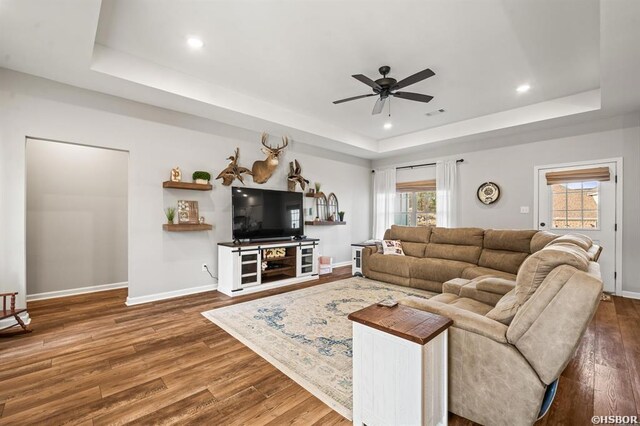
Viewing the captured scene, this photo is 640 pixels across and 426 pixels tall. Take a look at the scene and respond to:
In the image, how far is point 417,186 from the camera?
6.64 m

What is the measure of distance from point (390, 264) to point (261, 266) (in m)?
2.19

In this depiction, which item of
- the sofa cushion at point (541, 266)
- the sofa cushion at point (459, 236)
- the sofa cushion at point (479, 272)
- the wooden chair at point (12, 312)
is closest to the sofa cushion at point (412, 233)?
the sofa cushion at point (459, 236)

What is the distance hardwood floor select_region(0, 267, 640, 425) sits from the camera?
5.87 feet

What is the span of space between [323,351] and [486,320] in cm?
145

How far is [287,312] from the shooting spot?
3.54 meters

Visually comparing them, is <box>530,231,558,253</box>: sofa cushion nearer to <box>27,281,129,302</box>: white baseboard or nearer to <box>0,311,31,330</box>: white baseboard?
<box>0,311,31,330</box>: white baseboard

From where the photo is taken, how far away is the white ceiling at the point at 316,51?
2.46 meters

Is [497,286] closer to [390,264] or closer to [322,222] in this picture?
[390,264]

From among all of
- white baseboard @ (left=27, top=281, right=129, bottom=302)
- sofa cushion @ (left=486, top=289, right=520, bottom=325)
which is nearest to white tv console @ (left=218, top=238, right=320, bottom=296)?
white baseboard @ (left=27, top=281, right=129, bottom=302)

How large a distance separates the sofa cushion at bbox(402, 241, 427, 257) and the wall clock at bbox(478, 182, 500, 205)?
168cm

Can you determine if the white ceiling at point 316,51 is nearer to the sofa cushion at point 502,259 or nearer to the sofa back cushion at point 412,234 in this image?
the sofa back cushion at point 412,234

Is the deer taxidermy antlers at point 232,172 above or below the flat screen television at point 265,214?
above

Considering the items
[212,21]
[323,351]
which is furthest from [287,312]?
[212,21]

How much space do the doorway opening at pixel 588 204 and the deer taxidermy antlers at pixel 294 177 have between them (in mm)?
4217
